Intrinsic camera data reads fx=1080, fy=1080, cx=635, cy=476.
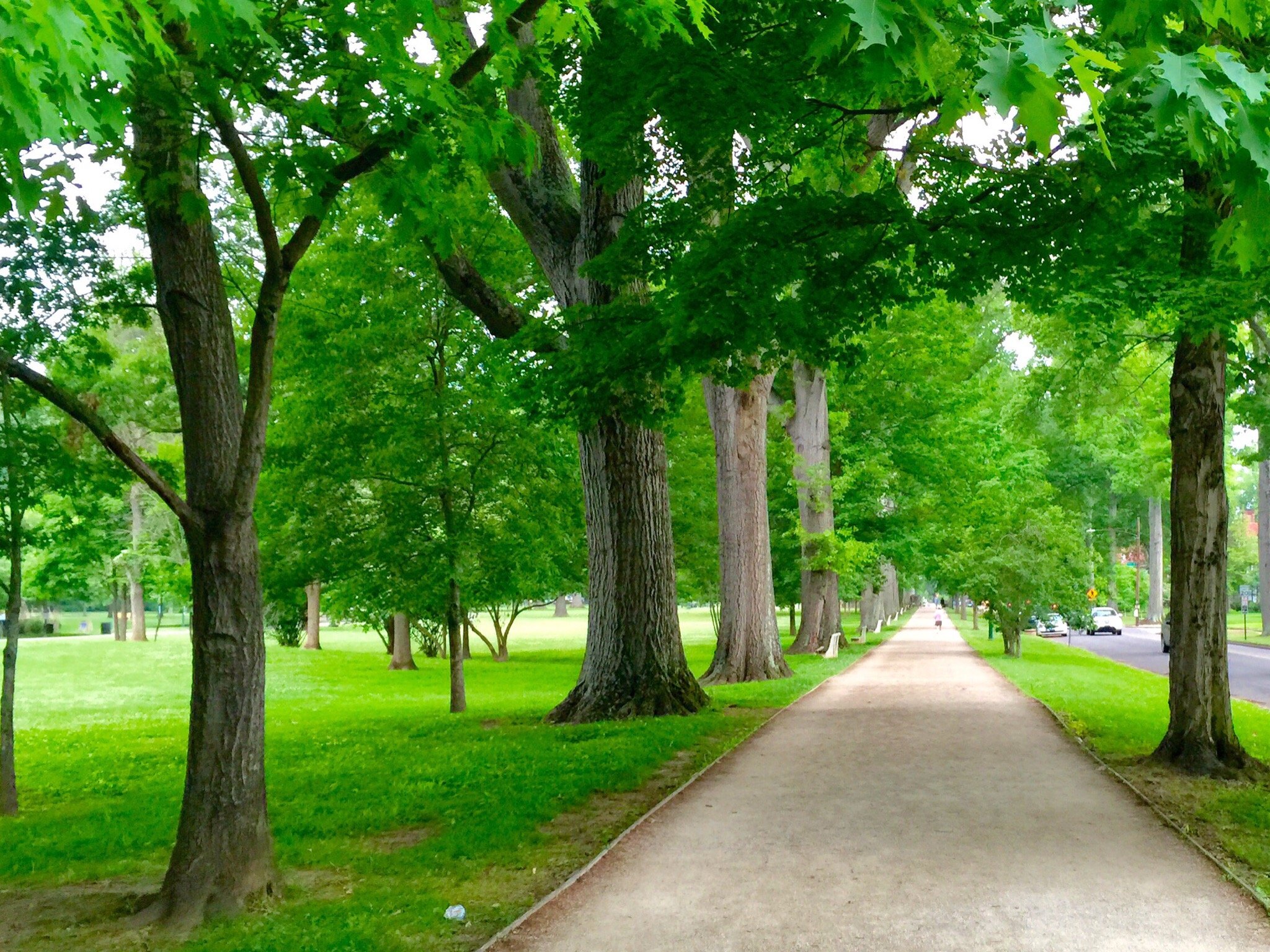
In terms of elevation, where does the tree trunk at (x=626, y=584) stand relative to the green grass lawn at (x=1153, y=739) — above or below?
above

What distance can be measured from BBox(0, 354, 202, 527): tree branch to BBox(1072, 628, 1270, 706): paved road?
39.2 feet

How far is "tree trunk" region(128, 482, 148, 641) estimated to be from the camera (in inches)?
1672

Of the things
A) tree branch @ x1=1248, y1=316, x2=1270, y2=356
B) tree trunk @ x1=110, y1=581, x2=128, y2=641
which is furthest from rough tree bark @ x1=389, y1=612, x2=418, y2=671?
tree trunk @ x1=110, y1=581, x2=128, y2=641

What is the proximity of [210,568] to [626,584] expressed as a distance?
26.4 ft

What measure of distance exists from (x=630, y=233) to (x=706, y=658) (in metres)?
21.8

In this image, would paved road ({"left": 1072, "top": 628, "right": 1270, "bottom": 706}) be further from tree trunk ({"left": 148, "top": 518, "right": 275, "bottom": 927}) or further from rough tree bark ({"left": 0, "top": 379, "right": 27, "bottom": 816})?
rough tree bark ({"left": 0, "top": 379, "right": 27, "bottom": 816})

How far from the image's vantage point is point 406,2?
4.72 meters

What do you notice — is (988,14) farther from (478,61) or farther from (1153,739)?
(1153,739)

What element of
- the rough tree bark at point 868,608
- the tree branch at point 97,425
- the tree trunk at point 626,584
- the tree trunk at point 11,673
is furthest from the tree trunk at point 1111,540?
the tree branch at point 97,425

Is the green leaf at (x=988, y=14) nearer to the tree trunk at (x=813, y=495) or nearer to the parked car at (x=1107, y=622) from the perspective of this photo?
the tree trunk at (x=813, y=495)

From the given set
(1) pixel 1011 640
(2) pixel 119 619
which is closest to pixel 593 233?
(1) pixel 1011 640

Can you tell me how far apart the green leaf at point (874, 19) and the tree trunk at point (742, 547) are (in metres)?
16.5

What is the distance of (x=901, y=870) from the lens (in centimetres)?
624

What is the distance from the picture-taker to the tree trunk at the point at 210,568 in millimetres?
5715
